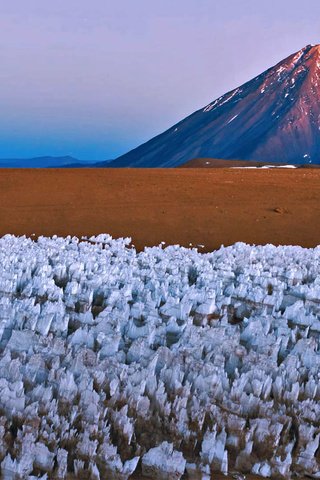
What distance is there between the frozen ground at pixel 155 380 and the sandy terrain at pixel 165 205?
258 inches

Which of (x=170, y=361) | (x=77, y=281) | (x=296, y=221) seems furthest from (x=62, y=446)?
(x=296, y=221)

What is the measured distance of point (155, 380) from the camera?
448cm

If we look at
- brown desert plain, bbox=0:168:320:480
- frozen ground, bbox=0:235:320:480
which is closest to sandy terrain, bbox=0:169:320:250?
brown desert plain, bbox=0:168:320:480

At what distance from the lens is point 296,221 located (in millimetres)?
17844

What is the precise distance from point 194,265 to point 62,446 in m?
5.85

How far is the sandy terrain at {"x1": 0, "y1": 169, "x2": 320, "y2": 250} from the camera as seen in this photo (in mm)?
15469

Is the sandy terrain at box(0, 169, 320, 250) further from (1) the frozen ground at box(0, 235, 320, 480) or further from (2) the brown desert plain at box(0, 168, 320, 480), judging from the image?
(1) the frozen ground at box(0, 235, 320, 480)

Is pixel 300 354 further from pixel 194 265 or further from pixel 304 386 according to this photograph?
pixel 194 265

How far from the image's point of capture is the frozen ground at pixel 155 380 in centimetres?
380

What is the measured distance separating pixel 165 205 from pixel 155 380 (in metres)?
14.9

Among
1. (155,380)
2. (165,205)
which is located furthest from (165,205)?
(155,380)

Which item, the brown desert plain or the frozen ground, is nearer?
the frozen ground

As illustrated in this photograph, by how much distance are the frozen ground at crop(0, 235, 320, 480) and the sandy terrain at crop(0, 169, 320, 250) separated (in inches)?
258

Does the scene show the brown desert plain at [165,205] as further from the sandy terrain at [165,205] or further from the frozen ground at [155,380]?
the frozen ground at [155,380]
